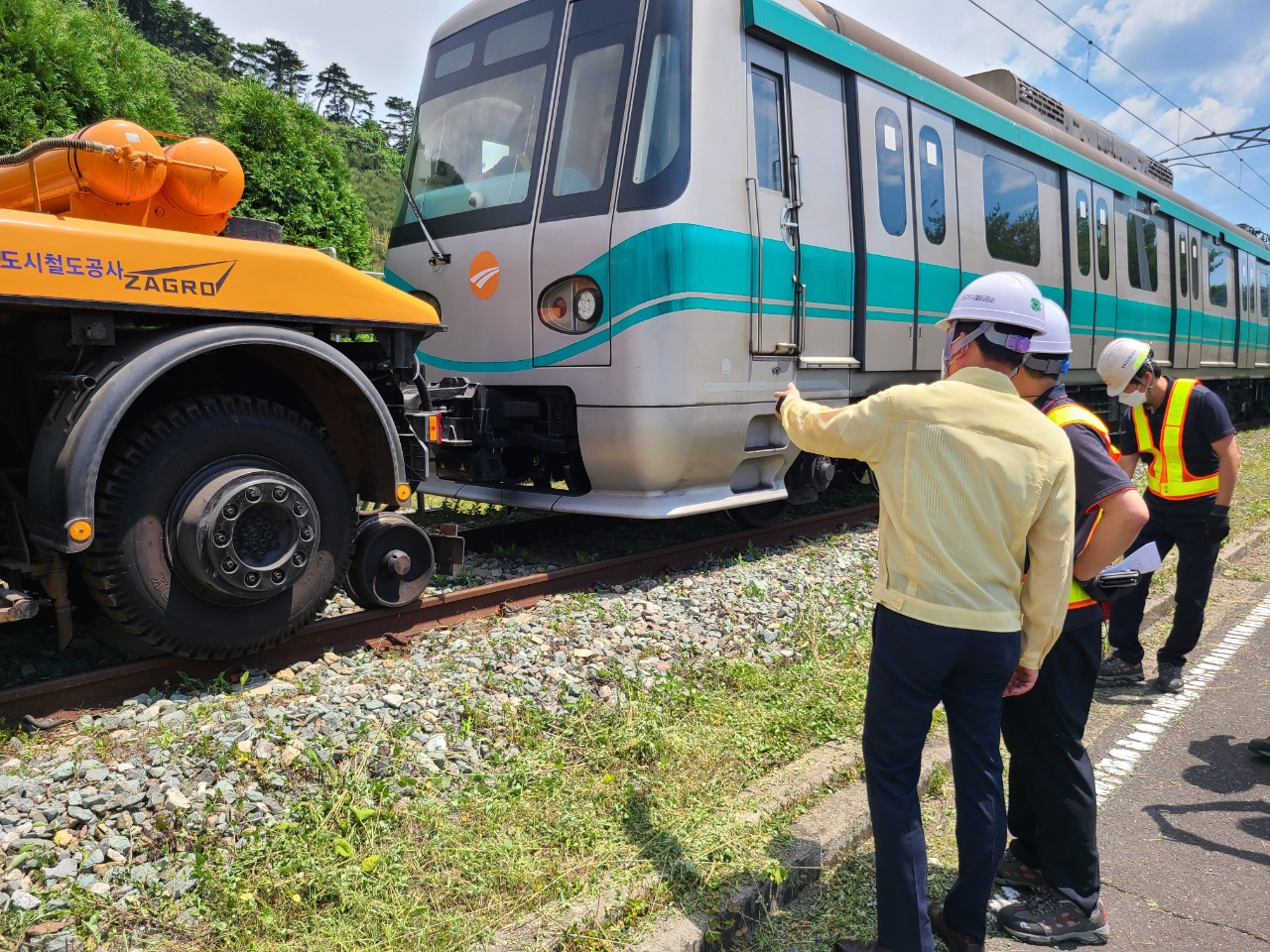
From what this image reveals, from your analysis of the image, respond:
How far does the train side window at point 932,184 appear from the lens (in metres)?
Answer: 7.42

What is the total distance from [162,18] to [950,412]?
269 feet

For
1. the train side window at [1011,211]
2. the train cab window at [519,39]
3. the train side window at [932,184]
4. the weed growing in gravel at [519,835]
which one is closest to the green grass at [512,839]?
the weed growing in gravel at [519,835]

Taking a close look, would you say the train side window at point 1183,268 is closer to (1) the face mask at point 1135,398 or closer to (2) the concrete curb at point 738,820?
(1) the face mask at point 1135,398

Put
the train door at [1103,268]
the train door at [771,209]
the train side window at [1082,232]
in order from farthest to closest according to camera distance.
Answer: the train door at [1103,268] → the train side window at [1082,232] → the train door at [771,209]

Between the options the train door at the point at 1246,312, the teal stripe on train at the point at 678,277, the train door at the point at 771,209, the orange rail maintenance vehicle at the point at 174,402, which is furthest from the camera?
the train door at the point at 1246,312

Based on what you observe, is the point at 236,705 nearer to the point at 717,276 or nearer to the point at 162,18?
the point at 717,276

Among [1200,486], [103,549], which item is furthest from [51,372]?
[1200,486]

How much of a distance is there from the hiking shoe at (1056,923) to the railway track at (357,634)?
2.81 m

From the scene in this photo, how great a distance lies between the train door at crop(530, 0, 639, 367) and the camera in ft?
18.0

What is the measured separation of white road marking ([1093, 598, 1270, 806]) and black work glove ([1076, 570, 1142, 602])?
128 cm

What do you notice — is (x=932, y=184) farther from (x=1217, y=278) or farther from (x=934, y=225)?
(x=1217, y=278)

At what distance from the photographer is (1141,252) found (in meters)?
12.0

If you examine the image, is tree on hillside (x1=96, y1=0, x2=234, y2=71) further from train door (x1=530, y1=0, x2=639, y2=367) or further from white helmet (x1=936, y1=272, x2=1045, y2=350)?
white helmet (x1=936, y1=272, x2=1045, y2=350)

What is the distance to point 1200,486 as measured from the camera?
5.00m
